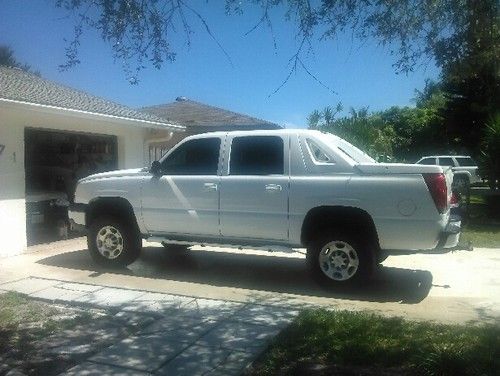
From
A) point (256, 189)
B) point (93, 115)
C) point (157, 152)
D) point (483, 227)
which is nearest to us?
point (256, 189)

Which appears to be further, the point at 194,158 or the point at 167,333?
the point at 194,158

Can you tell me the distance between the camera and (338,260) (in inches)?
258

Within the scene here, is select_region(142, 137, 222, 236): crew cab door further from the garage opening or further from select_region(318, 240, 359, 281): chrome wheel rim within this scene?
the garage opening

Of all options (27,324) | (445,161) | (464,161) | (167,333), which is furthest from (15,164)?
(464,161)

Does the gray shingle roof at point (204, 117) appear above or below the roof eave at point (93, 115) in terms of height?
above

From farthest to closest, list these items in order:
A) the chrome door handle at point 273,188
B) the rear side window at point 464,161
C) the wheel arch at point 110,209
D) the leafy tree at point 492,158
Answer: the rear side window at point 464,161
the leafy tree at point 492,158
the wheel arch at point 110,209
the chrome door handle at point 273,188

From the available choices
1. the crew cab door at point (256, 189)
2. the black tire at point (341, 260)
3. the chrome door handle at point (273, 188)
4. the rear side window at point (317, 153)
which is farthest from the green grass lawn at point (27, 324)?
the rear side window at point (317, 153)

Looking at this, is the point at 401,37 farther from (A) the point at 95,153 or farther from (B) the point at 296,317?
(A) the point at 95,153

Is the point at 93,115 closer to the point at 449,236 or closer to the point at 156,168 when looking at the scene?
the point at 156,168

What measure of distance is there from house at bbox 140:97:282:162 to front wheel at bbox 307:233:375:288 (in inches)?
585

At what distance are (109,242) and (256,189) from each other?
2795 millimetres

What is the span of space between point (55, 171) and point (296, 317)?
33.6 feet

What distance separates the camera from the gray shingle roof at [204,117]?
2359 centimetres

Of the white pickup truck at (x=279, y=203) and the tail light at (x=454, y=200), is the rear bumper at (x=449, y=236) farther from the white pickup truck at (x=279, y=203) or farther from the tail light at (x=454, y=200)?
the tail light at (x=454, y=200)
